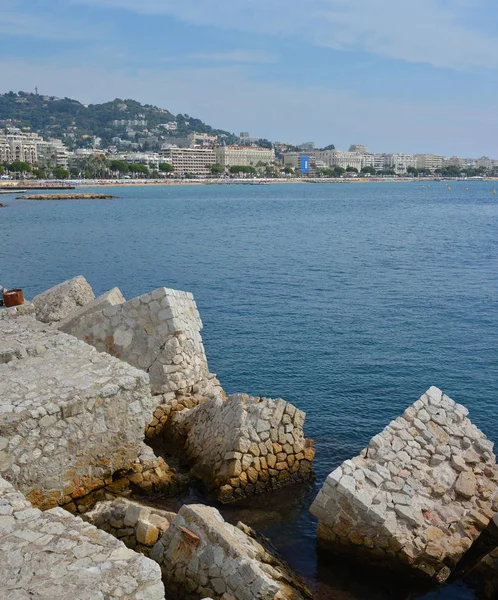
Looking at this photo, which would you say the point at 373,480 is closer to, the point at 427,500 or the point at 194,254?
the point at 427,500

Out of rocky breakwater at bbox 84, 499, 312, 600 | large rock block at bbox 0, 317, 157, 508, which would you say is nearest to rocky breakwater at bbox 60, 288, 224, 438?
large rock block at bbox 0, 317, 157, 508

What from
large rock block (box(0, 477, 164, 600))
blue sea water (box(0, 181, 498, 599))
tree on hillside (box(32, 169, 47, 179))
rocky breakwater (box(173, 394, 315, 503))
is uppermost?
tree on hillside (box(32, 169, 47, 179))

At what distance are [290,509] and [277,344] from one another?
424 inches

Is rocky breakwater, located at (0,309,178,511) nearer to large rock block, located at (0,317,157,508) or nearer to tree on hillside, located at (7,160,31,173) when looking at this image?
large rock block, located at (0,317,157,508)

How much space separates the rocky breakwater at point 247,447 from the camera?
12.0 metres

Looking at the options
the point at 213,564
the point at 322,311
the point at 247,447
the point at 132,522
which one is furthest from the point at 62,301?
the point at 322,311

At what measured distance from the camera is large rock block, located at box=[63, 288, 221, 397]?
47.1 ft

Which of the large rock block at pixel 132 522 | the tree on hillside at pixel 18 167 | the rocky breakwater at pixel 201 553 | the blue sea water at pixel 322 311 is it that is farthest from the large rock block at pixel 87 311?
the tree on hillside at pixel 18 167

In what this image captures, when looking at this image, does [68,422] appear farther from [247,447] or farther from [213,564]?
[247,447]

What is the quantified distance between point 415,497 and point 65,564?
5.50 metres

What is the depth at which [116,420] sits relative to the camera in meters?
10.5

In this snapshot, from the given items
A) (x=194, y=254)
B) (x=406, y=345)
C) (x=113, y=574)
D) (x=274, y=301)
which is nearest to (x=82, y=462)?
(x=113, y=574)

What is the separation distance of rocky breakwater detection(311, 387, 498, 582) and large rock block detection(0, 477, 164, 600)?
3.99 metres

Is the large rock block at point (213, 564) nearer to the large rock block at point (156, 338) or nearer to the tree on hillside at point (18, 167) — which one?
the large rock block at point (156, 338)
